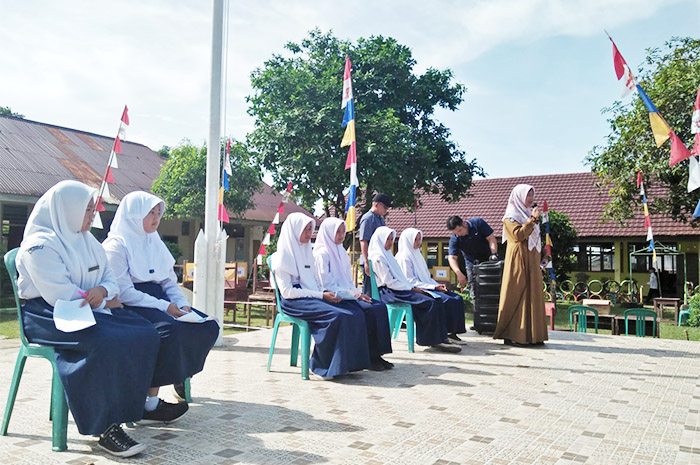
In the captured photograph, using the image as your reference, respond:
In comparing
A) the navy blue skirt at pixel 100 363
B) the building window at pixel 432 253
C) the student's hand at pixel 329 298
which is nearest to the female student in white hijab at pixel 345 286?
the student's hand at pixel 329 298

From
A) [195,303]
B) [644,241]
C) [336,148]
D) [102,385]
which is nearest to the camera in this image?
[102,385]

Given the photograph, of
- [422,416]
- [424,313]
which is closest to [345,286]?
[424,313]

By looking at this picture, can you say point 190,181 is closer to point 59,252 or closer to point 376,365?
point 376,365

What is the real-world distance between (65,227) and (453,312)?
428 centimetres

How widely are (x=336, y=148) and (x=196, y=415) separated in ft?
27.2

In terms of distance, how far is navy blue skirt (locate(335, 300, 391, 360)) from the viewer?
15.7ft

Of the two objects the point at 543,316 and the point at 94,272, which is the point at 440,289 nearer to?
the point at 543,316

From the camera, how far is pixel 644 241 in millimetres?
17438

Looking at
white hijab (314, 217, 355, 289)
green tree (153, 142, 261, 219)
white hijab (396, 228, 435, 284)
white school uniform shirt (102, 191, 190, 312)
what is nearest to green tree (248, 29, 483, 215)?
green tree (153, 142, 261, 219)

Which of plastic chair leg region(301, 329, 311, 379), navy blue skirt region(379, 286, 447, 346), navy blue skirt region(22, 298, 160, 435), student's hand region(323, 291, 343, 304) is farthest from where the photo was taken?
navy blue skirt region(379, 286, 447, 346)

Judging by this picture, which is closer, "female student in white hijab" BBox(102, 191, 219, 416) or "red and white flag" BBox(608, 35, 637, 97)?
"female student in white hijab" BBox(102, 191, 219, 416)

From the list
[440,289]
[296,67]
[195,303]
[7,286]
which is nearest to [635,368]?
[440,289]

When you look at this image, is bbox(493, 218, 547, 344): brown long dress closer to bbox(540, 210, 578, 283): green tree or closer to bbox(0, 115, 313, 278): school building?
bbox(0, 115, 313, 278): school building

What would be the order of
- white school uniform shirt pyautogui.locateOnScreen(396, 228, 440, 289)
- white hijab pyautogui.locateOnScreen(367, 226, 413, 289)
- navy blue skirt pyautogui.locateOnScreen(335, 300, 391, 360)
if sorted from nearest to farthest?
navy blue skirt pyautogui.locateOnScreen(335, 300, 391, 360)
white hijab pyautogui.locateOnScreen(367, 226, 413, 289)
white school uniform shirt pyautogui.locateOnScreen(396, 228, 440, 289)
